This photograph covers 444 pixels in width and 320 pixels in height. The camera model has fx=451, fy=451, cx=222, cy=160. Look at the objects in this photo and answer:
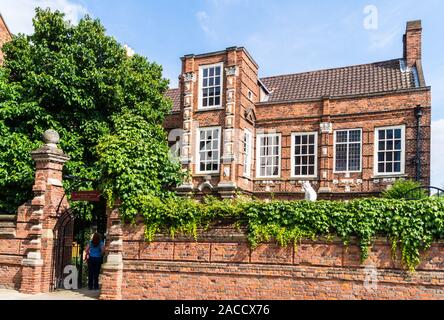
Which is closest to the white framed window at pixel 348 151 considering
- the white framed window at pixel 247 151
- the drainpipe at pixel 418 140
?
the drainpipe at pixel 418 140

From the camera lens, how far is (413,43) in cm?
2386

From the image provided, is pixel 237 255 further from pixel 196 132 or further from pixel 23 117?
pixel 196 132

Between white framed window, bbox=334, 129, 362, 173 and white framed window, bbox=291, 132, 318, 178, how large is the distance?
103 centimetres

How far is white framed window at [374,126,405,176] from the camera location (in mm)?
21156

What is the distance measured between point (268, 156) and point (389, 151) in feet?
19.8

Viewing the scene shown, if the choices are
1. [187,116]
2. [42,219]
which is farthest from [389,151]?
[42,219]

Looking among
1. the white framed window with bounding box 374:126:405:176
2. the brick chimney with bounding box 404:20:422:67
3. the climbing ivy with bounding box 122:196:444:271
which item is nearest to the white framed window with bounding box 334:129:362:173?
the white framed window with bounding box 374:126:405:176

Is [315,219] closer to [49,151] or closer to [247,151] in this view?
[49,151]

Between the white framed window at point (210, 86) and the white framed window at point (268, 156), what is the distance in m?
3.05

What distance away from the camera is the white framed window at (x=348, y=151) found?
22.0 m

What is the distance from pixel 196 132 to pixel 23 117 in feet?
29.2

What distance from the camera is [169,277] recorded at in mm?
11484

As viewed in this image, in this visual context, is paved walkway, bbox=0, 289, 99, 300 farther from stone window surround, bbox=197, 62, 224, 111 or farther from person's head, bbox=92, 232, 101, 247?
stone window surround, bbox=197, 62, 224, 111

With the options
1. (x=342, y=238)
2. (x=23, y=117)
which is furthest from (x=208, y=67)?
(x=342, y=238)
